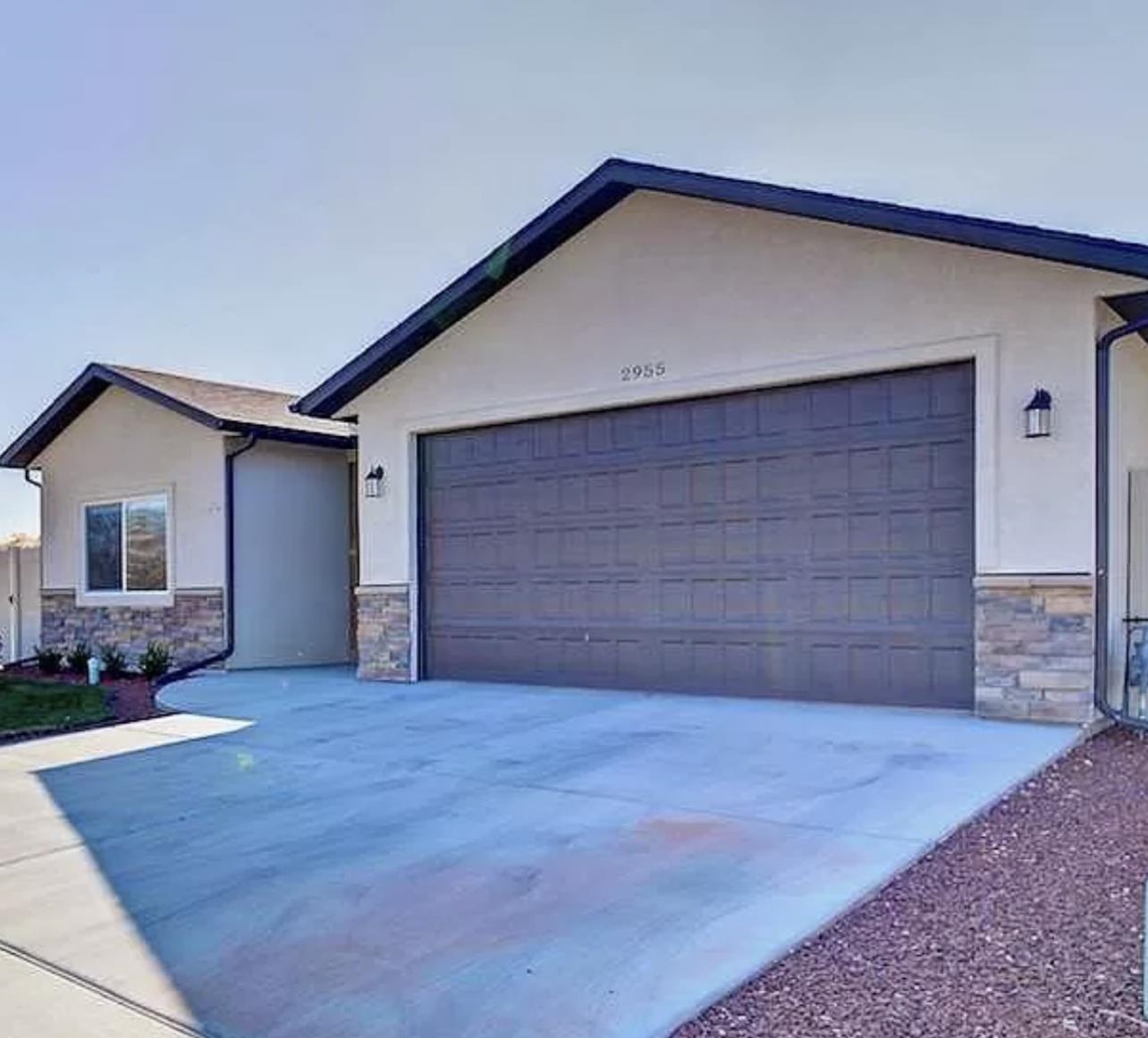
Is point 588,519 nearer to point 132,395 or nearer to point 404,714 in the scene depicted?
point 404,714

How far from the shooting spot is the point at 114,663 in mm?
14148

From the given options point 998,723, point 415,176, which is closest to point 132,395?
point 415,176

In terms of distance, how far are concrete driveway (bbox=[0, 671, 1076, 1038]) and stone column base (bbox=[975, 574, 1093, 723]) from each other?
0.29m

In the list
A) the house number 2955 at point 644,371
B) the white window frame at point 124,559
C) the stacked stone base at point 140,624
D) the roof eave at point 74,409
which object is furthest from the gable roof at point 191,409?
the house number 2955 at point 644,371

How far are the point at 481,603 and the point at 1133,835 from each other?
7698 millimetres

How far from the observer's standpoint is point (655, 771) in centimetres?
667

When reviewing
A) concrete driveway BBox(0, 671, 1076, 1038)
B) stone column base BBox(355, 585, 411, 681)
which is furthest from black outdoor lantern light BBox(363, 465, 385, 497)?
concrete driveway BBox(0, 671, 1076, 1038)

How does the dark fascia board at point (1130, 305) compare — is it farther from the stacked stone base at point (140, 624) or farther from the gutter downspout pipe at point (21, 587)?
the gutter downspout pipe at point (21, 587)

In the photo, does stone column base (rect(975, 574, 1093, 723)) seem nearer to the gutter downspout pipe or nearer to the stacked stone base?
the stacked stone base

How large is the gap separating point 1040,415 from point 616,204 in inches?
191

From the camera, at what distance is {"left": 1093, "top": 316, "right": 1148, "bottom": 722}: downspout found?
7.88 metres

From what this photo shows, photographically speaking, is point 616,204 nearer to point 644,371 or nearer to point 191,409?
point 644,371

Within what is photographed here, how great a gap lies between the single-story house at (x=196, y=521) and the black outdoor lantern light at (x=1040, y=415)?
9.81 meters

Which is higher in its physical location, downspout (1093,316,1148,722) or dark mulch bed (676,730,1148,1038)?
downspout (1093,316,1148,722)
